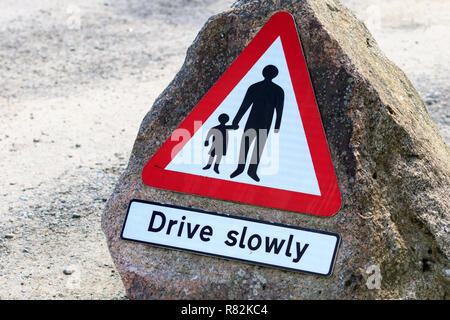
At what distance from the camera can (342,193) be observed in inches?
105

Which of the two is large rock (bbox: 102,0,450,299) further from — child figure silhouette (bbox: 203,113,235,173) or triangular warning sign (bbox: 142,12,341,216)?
child figure silhouette (bbox: 203,113,235,173)

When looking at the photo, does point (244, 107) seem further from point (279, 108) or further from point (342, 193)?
point (342, 193)

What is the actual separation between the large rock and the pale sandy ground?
75 centimetres

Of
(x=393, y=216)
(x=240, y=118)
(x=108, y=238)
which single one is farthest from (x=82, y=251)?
(x=393, y=216)

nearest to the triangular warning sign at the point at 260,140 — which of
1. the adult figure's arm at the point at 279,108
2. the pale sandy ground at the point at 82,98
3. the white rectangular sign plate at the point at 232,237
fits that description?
the adult figure's arm at the point at 279,108

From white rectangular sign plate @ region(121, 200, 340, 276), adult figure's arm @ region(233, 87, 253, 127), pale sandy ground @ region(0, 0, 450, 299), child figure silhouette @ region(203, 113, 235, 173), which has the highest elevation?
adult figure's arm @ region(233, 87, 253, 127)

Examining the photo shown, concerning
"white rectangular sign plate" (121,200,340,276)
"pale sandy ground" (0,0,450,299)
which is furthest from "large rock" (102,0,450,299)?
"pale sandy ground" (0,0,450,299)

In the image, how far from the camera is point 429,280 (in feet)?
9.08

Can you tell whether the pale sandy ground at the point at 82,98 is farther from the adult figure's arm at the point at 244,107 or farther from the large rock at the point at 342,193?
the adult figure's arm at the point at 244,107

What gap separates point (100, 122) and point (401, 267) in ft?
12.7

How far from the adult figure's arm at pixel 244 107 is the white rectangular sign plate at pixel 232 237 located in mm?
448

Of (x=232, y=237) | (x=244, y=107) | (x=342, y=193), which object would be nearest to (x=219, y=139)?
(x=244, y=107)

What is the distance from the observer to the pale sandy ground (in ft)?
12.3

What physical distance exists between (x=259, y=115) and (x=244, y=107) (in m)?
0.08
